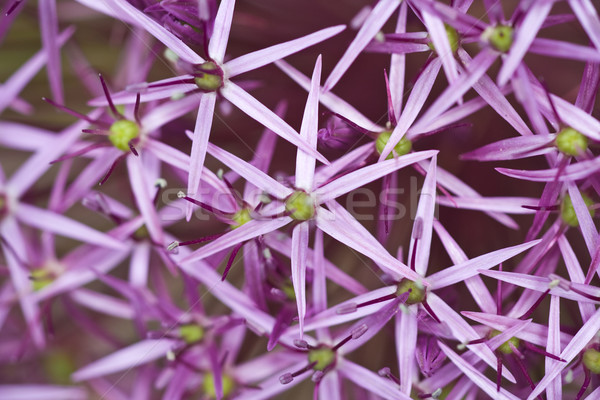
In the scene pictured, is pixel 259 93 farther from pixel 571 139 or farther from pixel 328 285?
pixel 571 139

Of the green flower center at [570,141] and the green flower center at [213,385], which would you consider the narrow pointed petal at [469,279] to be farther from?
the green flower center at [213,385]

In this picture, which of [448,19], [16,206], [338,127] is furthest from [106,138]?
[448,19]

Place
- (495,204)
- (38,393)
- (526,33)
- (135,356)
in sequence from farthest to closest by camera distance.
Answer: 1. (38,393)
2. (135,356)
3. (495,204)
4. (526,33)

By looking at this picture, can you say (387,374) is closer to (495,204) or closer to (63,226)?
(495,204)

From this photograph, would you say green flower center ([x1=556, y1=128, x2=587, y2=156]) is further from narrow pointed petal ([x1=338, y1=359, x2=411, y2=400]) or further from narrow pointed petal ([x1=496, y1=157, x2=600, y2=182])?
narrow pointed petal ([x1=338, y1=359, x2=411, y2=400])

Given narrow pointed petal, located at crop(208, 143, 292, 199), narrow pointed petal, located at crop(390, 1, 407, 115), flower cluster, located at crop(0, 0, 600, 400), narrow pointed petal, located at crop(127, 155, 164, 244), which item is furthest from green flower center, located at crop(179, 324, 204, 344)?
narrow pointed petal, located at crop(390, 1, 407, 115)

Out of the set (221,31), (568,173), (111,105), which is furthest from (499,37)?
(111,105)
